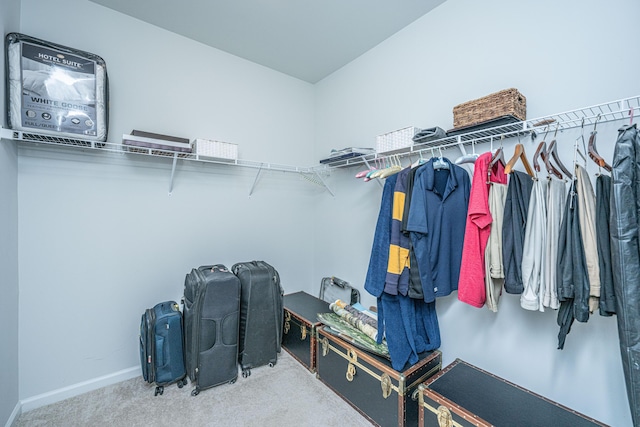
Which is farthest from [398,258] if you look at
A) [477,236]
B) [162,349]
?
[162,349]

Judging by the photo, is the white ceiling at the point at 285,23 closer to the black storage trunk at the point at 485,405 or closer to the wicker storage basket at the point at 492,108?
the wicker storage basket at the point at 492,108

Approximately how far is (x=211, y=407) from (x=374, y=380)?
1051 mm

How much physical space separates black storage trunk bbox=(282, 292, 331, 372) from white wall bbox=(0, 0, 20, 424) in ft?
5.58

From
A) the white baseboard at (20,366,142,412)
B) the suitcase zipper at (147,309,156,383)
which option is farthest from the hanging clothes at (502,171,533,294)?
the white baseboard at (20,366,142,412)

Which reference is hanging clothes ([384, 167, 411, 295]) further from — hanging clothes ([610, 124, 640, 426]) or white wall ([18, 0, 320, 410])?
white wall ([18, 0, 320, 410])

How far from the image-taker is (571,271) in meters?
1.06

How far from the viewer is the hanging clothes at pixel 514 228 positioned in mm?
1236

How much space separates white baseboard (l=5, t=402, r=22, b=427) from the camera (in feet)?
5.01

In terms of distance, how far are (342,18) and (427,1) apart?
59cm

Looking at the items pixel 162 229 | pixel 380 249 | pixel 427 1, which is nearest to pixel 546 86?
pixel 427 1

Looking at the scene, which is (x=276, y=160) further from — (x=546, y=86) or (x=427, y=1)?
(x=546, y=86)

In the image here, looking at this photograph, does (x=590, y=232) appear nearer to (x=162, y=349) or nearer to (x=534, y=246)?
(x=534, y=246)

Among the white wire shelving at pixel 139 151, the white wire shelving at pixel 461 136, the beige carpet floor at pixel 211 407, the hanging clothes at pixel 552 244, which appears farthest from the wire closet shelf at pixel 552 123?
the beige carpet floor at pixel 211 407

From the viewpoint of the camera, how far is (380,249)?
162 centimetres
